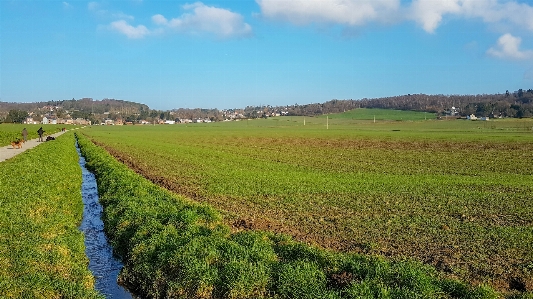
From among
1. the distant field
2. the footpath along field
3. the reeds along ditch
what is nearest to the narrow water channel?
the reeds along ditch

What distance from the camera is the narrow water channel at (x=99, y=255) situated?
9.58 meters

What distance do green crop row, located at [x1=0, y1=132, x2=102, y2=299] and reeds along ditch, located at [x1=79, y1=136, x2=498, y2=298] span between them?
127 centimetres

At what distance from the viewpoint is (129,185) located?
1939cm

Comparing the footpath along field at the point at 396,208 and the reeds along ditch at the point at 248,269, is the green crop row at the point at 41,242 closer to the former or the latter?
the reeds along ditch at the point at 248,269

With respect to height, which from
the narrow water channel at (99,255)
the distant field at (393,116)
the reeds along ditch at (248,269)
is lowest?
the distant field at (393,116)

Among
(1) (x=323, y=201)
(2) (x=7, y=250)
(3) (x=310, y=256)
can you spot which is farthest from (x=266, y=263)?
(1) (x=323, y=201)

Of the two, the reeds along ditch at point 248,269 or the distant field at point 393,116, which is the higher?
the reeds along ditch at point 248,269

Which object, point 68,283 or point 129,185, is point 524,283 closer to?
point 68,283

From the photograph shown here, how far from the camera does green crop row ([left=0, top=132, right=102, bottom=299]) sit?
26.7 ft

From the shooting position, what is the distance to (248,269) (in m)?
8.56

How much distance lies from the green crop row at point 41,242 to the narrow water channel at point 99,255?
0.30 meters

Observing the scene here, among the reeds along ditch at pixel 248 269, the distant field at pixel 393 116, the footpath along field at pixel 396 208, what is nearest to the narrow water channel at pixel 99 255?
the reeds along ditch at pixel 248 269

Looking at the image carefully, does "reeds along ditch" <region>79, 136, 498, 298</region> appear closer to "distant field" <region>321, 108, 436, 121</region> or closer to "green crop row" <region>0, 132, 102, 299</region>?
"green crop row" <region>0, 132, 102, 299</region>

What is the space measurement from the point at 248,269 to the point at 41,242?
18.8ft
